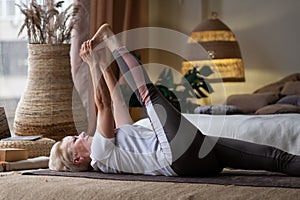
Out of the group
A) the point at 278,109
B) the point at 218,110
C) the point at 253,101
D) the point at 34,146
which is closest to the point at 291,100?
the point at 278,109

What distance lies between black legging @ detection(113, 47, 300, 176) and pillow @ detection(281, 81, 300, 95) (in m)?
1.98

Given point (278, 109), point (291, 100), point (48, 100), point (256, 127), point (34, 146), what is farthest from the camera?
point (291, 100)

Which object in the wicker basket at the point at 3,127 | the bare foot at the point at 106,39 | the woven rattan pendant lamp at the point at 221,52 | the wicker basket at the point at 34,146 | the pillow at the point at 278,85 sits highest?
the bare foot at the point at 106,39

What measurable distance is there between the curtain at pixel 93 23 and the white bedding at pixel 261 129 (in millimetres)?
1267

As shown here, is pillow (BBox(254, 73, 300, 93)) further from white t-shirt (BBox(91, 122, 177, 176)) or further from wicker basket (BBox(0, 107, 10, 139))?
white t-shirt (BBox(91, 122, 177, 176))

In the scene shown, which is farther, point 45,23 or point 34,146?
point 45,23

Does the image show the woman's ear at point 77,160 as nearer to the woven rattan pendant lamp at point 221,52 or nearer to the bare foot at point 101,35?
the bare foot at point 101,35

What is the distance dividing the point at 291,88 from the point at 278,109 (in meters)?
0.48

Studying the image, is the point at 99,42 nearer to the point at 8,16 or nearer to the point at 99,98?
the point at 99,98

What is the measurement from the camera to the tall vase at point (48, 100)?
341 cm

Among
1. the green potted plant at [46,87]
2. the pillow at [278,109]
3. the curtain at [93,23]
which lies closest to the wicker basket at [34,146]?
the green potted plant at [46,87]

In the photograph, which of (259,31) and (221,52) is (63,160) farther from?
(259,31)

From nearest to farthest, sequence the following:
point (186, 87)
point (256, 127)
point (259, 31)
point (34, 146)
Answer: point (256, 127)
point (34, 146)
point (186, 87)
point (259, 31)

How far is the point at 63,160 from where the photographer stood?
2443mm
